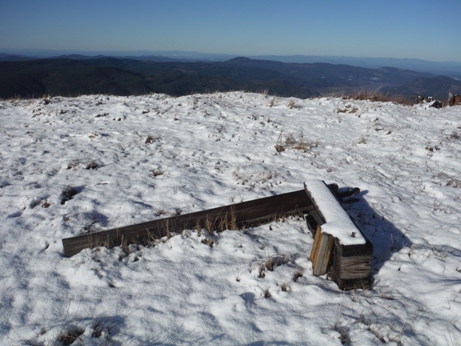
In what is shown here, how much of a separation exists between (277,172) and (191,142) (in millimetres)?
3432

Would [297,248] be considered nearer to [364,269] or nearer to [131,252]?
[364,269]

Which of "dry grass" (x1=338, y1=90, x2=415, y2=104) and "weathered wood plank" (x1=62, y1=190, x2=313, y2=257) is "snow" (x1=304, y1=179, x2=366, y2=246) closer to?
"weathered wood plank" (x1=62, y1=190, x2=313, y2=257)

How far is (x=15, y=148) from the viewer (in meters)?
8.39

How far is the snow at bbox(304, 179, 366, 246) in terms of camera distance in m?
3.27

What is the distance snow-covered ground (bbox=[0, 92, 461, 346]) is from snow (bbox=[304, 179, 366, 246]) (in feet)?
2.18

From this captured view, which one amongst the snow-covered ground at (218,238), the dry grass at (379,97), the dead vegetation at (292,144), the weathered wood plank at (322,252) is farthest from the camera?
the dry grass at (379,97)

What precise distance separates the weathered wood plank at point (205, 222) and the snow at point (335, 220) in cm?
49

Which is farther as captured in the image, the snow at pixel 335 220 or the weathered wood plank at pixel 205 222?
the weathered wood plank at pixel 205 222

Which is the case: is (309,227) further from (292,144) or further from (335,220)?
(292,144)

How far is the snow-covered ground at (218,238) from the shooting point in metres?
2.90

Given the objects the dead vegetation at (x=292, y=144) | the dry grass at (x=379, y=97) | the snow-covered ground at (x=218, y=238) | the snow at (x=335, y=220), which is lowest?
the snow-covered ground at (x=218, y=238)

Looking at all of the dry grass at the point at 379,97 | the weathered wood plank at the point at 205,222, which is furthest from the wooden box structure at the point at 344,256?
the dry grass at the point at 379,97

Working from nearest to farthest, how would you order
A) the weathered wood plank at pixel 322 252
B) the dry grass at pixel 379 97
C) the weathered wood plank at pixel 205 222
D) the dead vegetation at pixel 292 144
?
the weathered wood plank at pixel 322 252 → the weathered wood plank at pixel 205 222 → the dead vegetation at pixel 292 144 → the dry grass at pixel 379 97

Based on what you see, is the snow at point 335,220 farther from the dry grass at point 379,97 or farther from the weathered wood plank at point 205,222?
the dry grass at point 379,97
